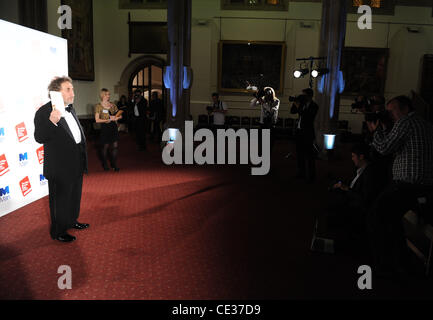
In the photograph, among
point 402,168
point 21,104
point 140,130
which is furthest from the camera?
point 140,130

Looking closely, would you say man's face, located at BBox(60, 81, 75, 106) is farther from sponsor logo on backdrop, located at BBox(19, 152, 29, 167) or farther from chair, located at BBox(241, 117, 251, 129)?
chair, located at BBox(241, 117, 251, 129)

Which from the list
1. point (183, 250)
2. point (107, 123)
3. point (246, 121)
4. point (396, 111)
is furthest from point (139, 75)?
point (396, 111)

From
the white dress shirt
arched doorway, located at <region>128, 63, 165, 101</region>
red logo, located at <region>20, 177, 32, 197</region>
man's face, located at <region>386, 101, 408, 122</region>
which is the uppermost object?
arched doorway, located at <region>128, 63, 165, 101</region>

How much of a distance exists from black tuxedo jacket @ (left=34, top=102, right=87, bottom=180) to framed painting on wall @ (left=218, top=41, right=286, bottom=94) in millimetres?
10655

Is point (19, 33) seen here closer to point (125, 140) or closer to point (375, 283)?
point (375, 283)

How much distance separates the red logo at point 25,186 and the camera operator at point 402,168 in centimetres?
422

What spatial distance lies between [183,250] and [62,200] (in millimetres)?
1319

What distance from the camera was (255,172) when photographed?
740 cm

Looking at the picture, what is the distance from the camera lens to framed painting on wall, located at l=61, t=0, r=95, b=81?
11.6 meters

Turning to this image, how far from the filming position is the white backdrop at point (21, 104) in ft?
14.0

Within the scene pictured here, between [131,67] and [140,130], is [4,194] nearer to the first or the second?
[140,130]

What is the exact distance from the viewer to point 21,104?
4551 mm

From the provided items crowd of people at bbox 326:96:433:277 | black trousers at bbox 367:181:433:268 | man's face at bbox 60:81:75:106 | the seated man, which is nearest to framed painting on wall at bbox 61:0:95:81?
man's face at bbox 60:81:75:106
